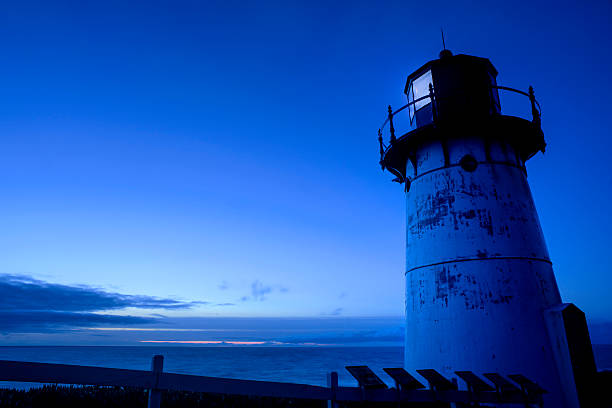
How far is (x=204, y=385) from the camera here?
15.4 feet

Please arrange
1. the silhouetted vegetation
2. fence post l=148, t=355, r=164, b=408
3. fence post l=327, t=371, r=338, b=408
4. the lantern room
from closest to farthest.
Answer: fence post l=148, t=355, r=164, b=408
fence post l=327, t=371, r=338, b=408
the silhouetted vegetation
the lantern room

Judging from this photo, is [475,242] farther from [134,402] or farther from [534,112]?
[134,402]

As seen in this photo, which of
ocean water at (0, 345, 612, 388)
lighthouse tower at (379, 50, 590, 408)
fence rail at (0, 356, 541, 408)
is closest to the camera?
fence rail at (0, 356, 541, 408)

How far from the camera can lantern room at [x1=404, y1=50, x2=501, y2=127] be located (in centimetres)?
1176

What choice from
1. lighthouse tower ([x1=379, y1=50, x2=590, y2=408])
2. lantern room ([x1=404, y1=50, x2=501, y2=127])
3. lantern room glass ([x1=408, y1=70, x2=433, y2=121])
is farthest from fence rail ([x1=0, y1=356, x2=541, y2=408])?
lantern room glass ([x1=408, y1=70, x2=433, y2=121])

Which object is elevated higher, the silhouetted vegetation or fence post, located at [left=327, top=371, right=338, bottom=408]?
fence post, located at [left=327, top=371, right=338, bottom=408]

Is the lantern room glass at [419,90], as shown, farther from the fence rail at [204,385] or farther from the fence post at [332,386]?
the fence post at [332,386]

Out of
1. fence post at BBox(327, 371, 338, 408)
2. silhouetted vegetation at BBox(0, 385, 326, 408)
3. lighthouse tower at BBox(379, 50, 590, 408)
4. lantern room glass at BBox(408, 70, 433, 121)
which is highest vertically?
lantern room glass at BBox(408, 70, 433, 121)

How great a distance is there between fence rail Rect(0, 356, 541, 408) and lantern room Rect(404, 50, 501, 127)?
768 cm

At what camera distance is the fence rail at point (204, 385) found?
384 cm

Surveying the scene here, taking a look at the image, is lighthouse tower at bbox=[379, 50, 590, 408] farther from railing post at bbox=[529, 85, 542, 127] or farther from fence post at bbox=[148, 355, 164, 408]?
fence post at bbox=[148, 355, 164, 408]

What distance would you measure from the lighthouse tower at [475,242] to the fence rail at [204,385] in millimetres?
3031

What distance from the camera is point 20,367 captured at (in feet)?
12.3

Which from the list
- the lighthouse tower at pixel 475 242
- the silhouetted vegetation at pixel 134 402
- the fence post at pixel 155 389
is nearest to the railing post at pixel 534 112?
the lighthouse tower at pixel 475 242
